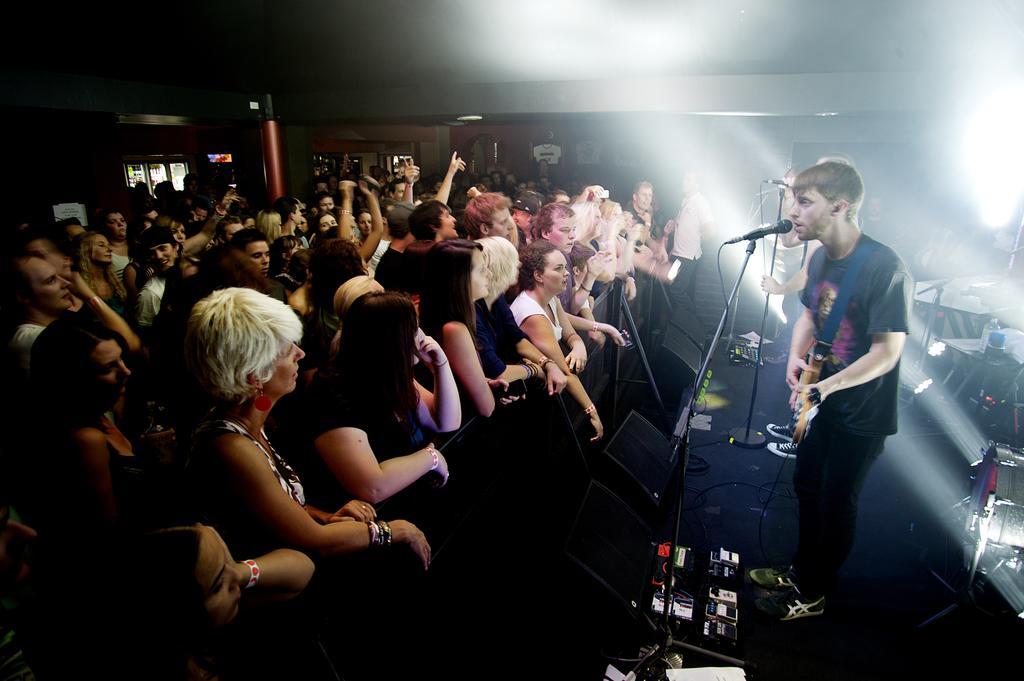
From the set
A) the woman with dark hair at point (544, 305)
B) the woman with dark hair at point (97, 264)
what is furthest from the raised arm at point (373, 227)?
the woman with dark hair at point (544, 305)

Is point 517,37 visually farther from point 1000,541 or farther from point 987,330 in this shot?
point 1000,541

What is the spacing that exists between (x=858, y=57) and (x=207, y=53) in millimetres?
6590

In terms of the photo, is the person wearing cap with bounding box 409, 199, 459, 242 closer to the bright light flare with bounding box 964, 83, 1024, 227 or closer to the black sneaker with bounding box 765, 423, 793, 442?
the black sneaker with bounding box 765, 423, 793, 442

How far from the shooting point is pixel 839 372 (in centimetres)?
245

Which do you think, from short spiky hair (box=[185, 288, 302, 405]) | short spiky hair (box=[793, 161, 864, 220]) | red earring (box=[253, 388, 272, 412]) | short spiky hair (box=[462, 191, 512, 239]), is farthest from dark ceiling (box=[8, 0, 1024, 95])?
red earring (box=[253, 388, 272, 412])

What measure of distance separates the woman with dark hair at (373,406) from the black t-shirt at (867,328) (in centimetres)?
186

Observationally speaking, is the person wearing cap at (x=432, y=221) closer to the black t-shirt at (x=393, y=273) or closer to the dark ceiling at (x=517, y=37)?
the black t-shirt at (x=393, y=273)

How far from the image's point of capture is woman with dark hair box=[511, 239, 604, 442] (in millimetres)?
2766

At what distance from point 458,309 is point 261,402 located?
2.76 ft

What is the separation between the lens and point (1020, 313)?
406cm

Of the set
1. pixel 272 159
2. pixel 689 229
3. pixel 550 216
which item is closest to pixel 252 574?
pixel 550 216

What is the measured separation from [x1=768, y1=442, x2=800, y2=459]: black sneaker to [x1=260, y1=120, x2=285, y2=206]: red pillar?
769 cm

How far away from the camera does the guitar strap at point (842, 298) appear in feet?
7.96

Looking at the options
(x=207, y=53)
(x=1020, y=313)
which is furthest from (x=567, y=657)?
(x=207, y=53)
